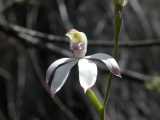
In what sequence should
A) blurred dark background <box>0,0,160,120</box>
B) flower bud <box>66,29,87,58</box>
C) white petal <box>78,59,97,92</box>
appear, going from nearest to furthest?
white petal <box>78,59,97,92</box> < flower bud <box>66,29,87,58</box> < blurred dark background <box>0,0,160,120</box>

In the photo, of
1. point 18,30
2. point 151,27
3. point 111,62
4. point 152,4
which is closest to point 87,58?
point 111,62

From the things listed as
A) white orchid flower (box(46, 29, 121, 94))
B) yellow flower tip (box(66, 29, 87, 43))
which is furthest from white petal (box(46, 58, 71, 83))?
yellow flower tip (box(66, 29, 87, 43))

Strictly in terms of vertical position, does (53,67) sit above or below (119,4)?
below

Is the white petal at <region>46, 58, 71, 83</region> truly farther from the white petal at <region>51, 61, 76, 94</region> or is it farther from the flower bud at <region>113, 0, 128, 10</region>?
the flower bud at <region>113, 0, 128, 10</region>

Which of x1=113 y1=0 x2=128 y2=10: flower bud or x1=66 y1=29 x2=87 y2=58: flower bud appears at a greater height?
x1=113 y1=0 x2=128 y2=10: flower bud

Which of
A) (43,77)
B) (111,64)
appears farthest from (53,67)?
(43,77)

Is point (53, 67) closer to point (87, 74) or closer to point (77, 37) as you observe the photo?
point (87, 74)

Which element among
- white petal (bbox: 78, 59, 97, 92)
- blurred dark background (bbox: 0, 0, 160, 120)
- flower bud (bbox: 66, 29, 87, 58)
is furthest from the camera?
blurred dark background (bbox: 0, 0, 160, 120)
